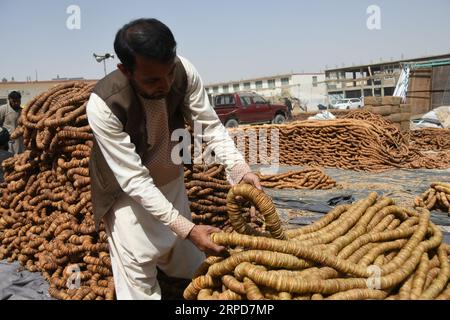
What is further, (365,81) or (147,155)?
(365,81)

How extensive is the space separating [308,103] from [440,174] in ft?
103

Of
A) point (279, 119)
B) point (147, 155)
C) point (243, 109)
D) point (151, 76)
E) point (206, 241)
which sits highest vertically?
point (151, 76)

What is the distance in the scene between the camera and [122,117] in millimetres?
1763

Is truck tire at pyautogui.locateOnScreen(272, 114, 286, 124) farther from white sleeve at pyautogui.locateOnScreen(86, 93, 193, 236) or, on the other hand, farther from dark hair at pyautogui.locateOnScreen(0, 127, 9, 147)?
white sleeve at pyautogui.locateOnScreen(86, 93, 193, 236)

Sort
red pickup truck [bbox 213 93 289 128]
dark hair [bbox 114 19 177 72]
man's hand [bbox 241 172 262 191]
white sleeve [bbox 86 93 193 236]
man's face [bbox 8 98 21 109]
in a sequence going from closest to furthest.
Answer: dark hair [bbox 114 19 177 72]
white sleeve [bbox 86 93 193 236]
man's hand [bbox 241 172 262 191]
man's face [bbox 8 98 21 109]
red pickup truck [bbox 213 93 289 128]

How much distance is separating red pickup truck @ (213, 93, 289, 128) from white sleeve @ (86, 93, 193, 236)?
13165 mm

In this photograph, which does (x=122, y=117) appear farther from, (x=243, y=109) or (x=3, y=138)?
(x=243, y=109)

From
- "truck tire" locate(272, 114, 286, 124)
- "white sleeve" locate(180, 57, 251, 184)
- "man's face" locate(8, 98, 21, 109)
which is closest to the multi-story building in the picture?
"truck tire" locate(272, 114, 286, 124)

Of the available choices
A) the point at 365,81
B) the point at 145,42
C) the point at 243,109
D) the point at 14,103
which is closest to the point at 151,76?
the point at 145,42

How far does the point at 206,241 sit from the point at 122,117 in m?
0.64

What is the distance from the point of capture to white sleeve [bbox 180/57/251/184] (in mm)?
2008

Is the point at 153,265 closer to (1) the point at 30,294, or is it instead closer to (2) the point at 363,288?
(2) the point at 363,288

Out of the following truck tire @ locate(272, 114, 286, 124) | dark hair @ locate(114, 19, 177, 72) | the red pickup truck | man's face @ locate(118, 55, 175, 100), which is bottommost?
truck tire @ locate(272, 114, 286, 124)
